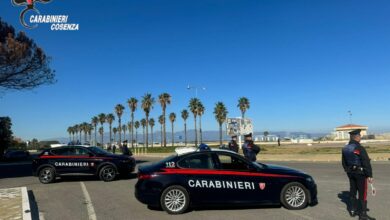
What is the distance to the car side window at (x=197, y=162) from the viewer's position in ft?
29.1

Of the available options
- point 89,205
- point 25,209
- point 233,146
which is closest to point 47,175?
point 89,205

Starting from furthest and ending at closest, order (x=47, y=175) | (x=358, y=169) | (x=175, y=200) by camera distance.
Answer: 1. (x=47, y=175)
2. (x=175, y=200)
3. (x=358, y=169)

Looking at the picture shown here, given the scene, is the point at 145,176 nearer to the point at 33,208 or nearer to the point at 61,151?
the point at 33,208

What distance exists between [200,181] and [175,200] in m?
0.69

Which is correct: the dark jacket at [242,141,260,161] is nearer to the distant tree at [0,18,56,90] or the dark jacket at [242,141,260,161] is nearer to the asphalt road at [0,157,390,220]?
the asphalt road at [0,157,390,220]

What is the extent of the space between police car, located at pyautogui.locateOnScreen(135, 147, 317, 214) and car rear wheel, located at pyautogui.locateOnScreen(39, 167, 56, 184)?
807 centimetres

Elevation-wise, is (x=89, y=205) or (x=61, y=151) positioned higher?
(x=61, y=151)

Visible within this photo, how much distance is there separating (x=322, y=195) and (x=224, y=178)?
3.81m

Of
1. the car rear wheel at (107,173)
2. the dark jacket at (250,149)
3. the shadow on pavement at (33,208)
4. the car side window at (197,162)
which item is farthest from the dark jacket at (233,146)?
the shadow on pavement at (33,208)

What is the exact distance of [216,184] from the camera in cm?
873

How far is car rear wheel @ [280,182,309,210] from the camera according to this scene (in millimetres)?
8883

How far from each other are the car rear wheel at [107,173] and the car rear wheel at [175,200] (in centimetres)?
747

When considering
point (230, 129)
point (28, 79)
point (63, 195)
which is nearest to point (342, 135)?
point (230, 129)

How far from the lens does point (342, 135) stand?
108 m
